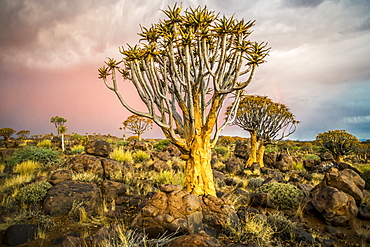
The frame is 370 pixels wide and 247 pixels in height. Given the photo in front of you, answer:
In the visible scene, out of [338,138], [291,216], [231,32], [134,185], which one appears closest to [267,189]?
[291,216]

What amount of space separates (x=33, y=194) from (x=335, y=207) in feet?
29.9

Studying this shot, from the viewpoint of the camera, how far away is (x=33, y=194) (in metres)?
5.89

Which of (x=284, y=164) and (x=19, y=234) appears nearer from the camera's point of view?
(x=19, y=234)

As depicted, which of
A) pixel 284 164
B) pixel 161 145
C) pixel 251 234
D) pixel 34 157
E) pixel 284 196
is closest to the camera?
pixel 251 234

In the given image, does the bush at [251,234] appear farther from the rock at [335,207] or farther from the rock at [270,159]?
the rock at [270,159]

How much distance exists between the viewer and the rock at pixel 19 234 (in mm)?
3816

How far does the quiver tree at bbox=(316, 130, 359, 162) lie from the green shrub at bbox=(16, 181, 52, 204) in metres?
21.3

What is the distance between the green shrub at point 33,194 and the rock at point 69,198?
390 mm

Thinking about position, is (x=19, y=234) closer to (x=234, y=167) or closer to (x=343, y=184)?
(x=343, y=184)

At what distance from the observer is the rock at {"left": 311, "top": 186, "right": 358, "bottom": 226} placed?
5.92 m

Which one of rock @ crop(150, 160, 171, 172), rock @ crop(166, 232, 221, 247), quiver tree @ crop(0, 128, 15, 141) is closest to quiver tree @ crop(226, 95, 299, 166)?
rock @ crop(150, 160, 171, 172)

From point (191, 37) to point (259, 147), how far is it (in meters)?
13.6

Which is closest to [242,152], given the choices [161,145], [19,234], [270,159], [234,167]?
[270,159]

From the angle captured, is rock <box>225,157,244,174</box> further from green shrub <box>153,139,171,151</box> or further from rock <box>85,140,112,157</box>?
green shrub <box>153,139,171,151</box>
